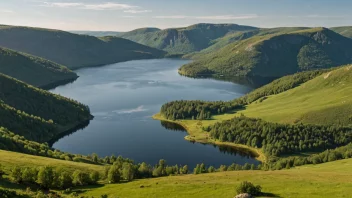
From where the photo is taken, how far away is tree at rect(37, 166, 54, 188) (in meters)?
78.4

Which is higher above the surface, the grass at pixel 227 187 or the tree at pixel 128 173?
the grass at pixel 227 187

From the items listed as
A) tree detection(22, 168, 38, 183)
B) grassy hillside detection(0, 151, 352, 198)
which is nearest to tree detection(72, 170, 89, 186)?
grassy hillside detection(0, 151, 352, 198)

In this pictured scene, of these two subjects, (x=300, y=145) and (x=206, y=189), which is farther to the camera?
(x=300, y=145)

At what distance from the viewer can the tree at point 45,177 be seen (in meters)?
78.4

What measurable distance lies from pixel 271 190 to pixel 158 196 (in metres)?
22.6

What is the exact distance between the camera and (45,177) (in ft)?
259

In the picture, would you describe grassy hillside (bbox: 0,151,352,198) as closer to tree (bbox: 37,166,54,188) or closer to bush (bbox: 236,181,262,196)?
bush (bbox: 236,181,262,196)

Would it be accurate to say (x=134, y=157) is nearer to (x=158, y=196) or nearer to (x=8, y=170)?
(x=8, y=170)

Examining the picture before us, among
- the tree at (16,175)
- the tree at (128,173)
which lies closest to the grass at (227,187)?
the tree at (128,173)

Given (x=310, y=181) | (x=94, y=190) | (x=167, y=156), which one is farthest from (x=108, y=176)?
(x=167, y=156)

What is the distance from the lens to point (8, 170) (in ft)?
282

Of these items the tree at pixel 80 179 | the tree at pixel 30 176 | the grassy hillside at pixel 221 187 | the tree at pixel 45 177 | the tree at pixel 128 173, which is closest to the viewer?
the grassy hillside at pixel 221 187

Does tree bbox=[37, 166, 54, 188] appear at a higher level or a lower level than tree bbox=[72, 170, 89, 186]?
higher

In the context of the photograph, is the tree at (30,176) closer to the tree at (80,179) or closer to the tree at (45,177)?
the tree at (45,177)
